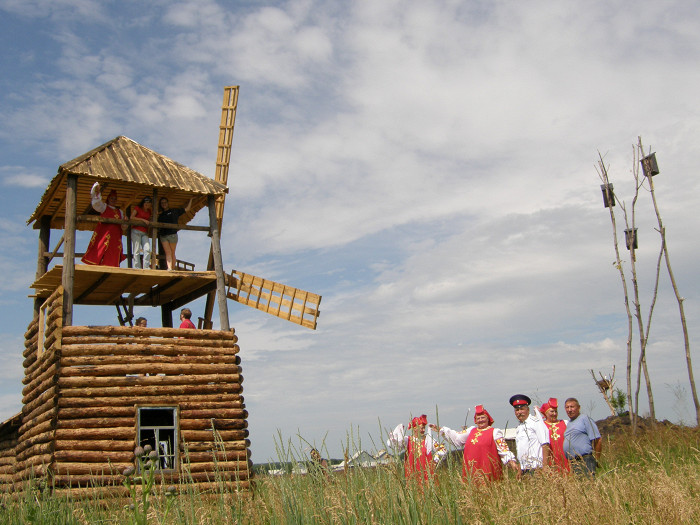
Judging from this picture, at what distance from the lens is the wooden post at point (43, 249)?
14.2 meters

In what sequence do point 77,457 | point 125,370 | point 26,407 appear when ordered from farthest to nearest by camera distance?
1. point 26,407
2. point 125,370
3. point 77,457

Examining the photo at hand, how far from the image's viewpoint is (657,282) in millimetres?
17438

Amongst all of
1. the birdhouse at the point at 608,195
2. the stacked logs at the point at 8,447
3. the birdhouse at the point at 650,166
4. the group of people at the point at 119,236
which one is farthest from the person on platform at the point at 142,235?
the birdhouse at the point at 650,166

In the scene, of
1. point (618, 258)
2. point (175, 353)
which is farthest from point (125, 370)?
point (618, 258)

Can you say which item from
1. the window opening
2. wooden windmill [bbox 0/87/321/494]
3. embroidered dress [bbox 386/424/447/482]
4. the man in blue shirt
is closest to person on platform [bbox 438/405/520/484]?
the man in blue shirt

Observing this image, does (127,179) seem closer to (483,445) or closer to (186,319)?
(186,319)

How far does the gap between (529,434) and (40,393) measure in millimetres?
8830

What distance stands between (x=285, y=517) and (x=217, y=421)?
8.29m

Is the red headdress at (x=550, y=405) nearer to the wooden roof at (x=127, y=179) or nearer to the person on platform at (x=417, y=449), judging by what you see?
the person on platform at (x=417, y=449)

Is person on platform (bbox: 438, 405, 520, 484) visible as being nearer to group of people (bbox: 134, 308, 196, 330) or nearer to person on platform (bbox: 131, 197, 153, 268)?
group of people (bbox: 134, 308, 196, 330)

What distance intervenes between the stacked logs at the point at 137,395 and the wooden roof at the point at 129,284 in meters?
1.03

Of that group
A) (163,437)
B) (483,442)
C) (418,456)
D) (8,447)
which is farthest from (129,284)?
(418,456)

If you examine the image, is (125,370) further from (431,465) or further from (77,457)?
(431,465)

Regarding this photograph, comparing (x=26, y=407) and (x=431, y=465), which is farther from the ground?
(x=26, y=407)
